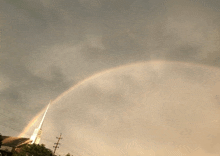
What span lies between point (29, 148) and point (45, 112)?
113ft

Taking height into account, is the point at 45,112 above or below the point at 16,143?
above

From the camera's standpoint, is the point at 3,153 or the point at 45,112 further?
the point at 45,112

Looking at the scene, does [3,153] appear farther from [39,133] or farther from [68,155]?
[68,155]

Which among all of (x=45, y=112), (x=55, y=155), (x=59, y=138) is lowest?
(x=55, y=155)

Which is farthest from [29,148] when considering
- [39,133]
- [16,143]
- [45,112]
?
[45,112]

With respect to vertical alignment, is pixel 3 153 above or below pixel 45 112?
below

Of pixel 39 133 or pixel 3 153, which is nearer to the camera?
pixel 3 153

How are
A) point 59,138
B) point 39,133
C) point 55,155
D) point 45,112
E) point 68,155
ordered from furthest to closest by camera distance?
1. point 45,112
2. point 39,133
3. point 59,138
4. point 55,155
5. point 68,155

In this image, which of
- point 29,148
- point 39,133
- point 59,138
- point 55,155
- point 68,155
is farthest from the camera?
point 39,133

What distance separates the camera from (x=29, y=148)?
36500 millimetres

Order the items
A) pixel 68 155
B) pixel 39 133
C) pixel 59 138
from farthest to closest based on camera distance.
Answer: pixel 39 133
pixel 59 138
pixel 68 155

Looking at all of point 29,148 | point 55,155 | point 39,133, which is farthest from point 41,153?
point 39,133

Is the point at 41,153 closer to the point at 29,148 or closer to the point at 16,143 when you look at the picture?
the point at 29,148

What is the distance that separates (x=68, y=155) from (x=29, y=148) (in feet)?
27.8
